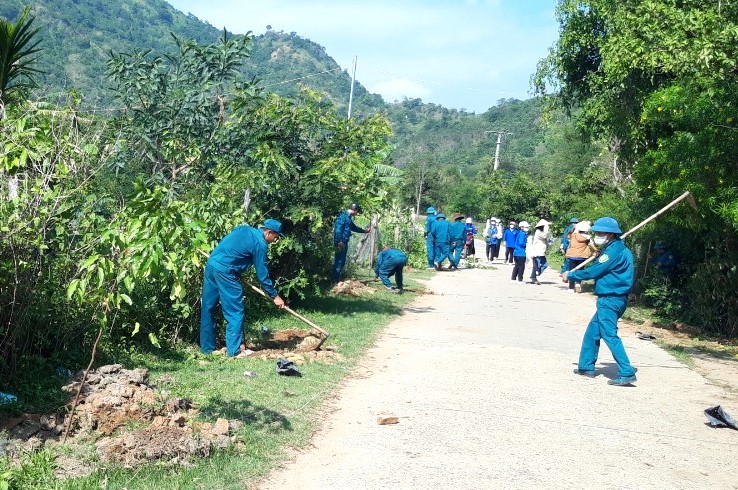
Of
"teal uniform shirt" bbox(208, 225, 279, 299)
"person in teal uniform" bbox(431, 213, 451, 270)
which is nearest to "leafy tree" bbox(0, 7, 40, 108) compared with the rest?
"teal uniform shirt" bbox(208, 225, 279, 299)

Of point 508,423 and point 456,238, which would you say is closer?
point 508,423

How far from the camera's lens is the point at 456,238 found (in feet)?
86.0

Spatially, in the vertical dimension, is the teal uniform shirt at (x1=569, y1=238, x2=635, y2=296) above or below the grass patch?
above

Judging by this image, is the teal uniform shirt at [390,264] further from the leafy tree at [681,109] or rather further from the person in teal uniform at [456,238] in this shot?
the person in teal uniform at [456,238]

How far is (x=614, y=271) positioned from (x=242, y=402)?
5.04 metres

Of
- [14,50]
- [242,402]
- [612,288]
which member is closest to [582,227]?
[612,288]

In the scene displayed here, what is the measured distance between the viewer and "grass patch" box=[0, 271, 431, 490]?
5301mm

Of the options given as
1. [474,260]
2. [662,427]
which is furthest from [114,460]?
[474,260]

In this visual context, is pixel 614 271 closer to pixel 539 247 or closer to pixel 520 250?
pixel 539 247

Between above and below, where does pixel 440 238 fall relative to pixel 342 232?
below

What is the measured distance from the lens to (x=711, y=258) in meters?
14.6

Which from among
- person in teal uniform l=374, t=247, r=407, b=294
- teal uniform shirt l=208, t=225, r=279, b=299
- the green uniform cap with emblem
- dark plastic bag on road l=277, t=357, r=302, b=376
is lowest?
dark plastic bag on road l=277, t=357, r=302, b=376

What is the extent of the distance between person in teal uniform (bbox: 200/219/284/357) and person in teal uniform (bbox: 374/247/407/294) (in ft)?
26.9

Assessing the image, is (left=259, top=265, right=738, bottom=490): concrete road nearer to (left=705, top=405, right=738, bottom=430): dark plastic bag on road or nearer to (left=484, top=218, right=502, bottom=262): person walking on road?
(left=705, top=405, right=738, bottom=430): dark plastic bag on road
